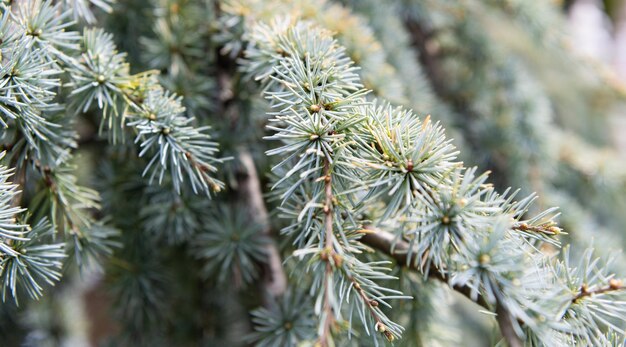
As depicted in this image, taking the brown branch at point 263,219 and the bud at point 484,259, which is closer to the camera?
the bud at point 484,259

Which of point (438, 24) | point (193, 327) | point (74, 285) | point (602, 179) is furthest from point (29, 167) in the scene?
point (602, 179)

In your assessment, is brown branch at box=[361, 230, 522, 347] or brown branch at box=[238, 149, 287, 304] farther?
brown branch at box=[238, 149, 287, 304]

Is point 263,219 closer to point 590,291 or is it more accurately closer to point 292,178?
point 292,178

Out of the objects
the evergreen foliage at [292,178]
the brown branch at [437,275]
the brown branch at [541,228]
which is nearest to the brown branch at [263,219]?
the evergreen foliage at [292,178]

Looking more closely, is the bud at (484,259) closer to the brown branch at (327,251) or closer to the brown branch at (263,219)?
the brown branch at (327,251)

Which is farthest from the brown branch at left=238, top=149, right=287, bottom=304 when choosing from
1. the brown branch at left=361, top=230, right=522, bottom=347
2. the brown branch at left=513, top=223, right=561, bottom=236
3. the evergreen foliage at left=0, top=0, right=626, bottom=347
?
the brown branch at left=513, top=223, right=561, bottom=236

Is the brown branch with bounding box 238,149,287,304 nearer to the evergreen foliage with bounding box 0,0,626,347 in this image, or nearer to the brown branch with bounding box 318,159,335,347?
the evergreen foliage with bounding box 0,0,626,347

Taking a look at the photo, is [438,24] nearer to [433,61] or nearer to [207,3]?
[433,61]

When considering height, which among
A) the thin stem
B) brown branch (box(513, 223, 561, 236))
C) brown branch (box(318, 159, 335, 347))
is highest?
brown branch (box(513, 223, 561, 236))
